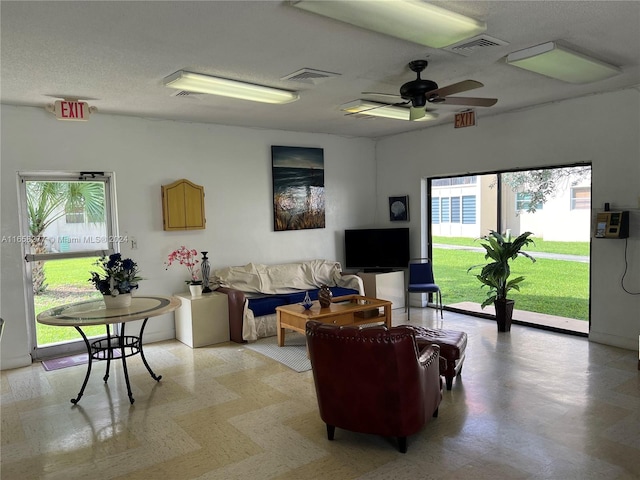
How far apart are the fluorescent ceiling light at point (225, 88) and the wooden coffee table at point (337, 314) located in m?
2.24

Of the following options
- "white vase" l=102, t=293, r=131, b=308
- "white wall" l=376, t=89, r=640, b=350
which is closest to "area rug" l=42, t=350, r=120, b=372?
"white vase" l=102, t=293, r=131, b=308

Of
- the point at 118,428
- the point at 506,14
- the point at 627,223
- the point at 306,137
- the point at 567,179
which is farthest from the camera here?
the point at 306,137

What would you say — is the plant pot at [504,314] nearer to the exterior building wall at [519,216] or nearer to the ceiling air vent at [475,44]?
the exterior building wall at [519,216]

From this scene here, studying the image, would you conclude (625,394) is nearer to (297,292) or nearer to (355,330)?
(355,330)

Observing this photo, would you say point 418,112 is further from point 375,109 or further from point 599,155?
point 599,155

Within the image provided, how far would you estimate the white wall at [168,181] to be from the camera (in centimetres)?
504

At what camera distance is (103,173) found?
557 centimetres

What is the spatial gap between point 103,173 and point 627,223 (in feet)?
18.8

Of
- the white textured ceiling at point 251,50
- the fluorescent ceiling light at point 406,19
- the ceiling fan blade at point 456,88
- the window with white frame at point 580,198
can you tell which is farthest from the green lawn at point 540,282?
the fluorescent ceiling light at point 406,19

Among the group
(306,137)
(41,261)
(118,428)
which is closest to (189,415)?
(118,428)

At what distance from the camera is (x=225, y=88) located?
432 centimetres

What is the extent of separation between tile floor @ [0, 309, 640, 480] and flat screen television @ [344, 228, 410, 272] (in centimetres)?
254

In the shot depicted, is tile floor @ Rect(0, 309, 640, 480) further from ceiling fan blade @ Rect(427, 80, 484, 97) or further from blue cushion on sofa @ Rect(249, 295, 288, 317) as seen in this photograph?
ceiling fan blade @ Rect(427, 80, 484, 97)

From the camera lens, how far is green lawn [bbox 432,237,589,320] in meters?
7.18
